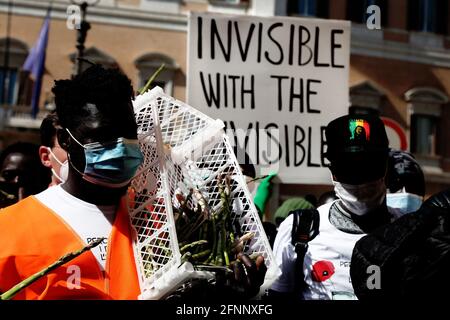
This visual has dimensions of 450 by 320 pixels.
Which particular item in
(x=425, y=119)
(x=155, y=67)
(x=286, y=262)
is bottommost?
(x=425, y=119)

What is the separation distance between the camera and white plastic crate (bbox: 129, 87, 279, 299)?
2299mm

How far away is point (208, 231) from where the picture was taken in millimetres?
2506

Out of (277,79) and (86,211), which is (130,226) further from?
(277,79)

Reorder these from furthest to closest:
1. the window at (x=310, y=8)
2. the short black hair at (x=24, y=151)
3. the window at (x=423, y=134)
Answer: the window at (x=423, y=134) → the window at (x=310, y=8) → the short black hair at (x=24, y=151)

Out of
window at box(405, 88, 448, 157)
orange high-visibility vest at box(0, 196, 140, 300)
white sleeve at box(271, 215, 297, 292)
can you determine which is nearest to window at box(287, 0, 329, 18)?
window at box(405, 88, 448, 157)

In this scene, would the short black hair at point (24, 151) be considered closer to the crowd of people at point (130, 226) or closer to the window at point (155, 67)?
the crowd of people at point (130, 226)

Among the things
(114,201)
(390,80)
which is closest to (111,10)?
(390,80)

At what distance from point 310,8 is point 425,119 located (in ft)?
15.6

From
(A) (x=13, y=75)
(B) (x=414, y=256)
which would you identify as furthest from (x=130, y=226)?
(A) (x=13, y=75)

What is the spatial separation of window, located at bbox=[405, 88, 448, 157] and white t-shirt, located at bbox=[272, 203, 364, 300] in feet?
66.3

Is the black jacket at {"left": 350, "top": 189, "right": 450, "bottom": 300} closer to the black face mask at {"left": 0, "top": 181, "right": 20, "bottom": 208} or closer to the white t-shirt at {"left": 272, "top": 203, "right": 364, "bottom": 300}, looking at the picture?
the white t-shirt at {"left": 272, "top": 203, "right": 364, "bottom": 300}

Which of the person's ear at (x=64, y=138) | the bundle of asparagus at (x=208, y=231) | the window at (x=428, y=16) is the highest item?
the window at (x=428, y=16)

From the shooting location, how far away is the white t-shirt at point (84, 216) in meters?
2.38

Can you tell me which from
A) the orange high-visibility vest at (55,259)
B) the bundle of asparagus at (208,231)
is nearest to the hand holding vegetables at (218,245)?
the bundle of asparagus at (208,231)
